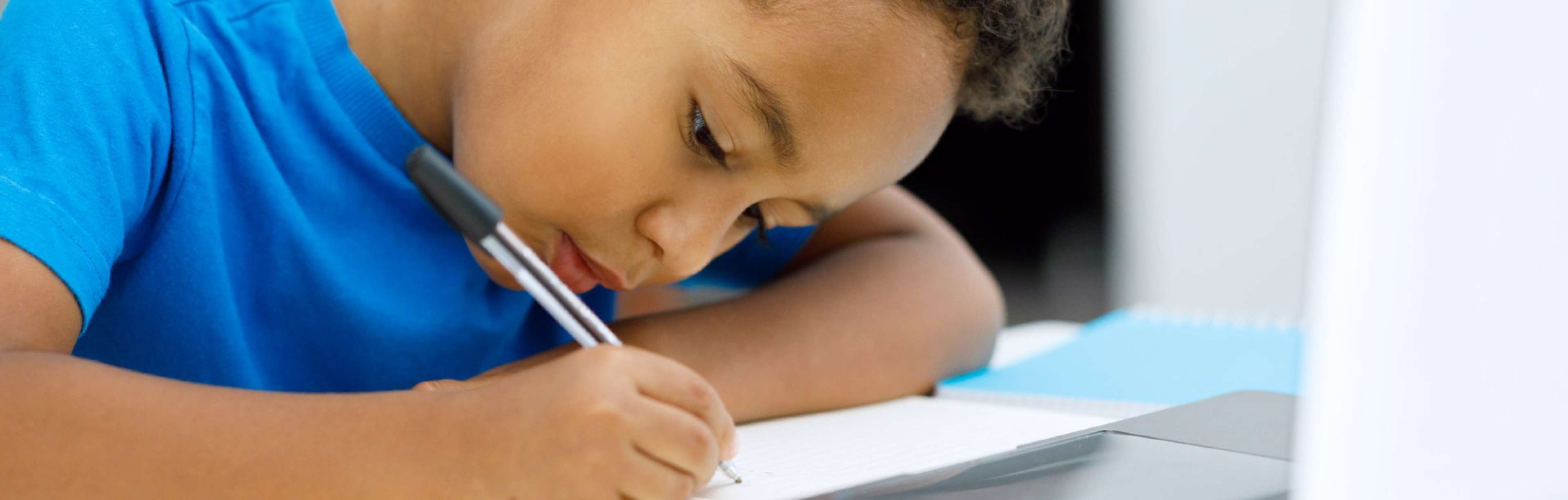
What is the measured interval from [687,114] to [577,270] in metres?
0.12

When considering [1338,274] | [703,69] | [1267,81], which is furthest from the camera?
[1267,81]

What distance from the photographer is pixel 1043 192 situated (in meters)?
1.91

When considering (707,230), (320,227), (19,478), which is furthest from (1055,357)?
(19,478)

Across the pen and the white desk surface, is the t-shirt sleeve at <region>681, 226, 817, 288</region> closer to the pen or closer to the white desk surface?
the white desk surface

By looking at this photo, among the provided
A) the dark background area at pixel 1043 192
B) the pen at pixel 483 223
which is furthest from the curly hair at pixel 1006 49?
the dark background area at pixel 1043 192

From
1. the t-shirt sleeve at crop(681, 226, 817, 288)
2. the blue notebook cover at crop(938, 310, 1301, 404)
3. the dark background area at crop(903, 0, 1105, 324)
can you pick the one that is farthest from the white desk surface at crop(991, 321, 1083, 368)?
the dark background area at crop(903, 0, 1105, 324)

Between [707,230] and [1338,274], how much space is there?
1.14ft

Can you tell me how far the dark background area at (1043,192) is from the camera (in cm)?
184

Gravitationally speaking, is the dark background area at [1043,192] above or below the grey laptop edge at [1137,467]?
below

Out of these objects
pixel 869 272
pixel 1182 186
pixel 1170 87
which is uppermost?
pixel 869 272

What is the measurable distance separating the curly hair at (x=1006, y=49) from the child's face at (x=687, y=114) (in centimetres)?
2

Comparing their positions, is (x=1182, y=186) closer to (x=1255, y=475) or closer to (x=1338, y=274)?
(x=1255, y=475)

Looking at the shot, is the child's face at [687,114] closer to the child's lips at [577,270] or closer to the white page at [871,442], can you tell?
the child's lips at [577,270]

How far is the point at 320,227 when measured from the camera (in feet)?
2.05
